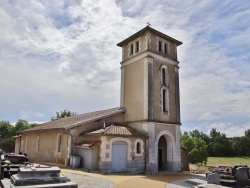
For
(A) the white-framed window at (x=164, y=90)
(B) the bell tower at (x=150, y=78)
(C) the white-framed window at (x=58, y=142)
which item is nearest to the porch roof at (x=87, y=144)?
(C) the white-framed window at (x=58, y=142)

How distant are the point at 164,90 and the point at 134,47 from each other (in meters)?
5.20

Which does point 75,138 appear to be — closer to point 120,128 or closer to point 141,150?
point 120,128

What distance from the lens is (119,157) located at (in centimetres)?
1856

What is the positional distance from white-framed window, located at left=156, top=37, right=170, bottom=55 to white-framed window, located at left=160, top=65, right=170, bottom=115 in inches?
64.3

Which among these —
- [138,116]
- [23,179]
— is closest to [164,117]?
[138,116]

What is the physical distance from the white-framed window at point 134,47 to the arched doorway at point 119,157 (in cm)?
925

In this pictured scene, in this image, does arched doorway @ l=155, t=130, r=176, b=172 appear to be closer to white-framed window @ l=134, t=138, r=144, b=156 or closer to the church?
the church

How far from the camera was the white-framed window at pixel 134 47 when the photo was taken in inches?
909

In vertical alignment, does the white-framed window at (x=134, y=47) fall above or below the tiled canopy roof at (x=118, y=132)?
above

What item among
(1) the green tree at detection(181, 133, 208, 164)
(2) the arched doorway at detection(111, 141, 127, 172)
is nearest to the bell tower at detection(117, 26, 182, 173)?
(2) the arched doorway at detection(111, 141, 127, 172)

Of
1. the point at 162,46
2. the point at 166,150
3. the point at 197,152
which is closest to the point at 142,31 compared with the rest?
the point at 162,46

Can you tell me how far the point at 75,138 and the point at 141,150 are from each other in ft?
18.5

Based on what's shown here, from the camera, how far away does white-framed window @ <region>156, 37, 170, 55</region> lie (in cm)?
2299

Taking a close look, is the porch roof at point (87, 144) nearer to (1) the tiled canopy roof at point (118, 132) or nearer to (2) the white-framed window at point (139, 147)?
(1) the tiled canopy roof at point (118, 132)
